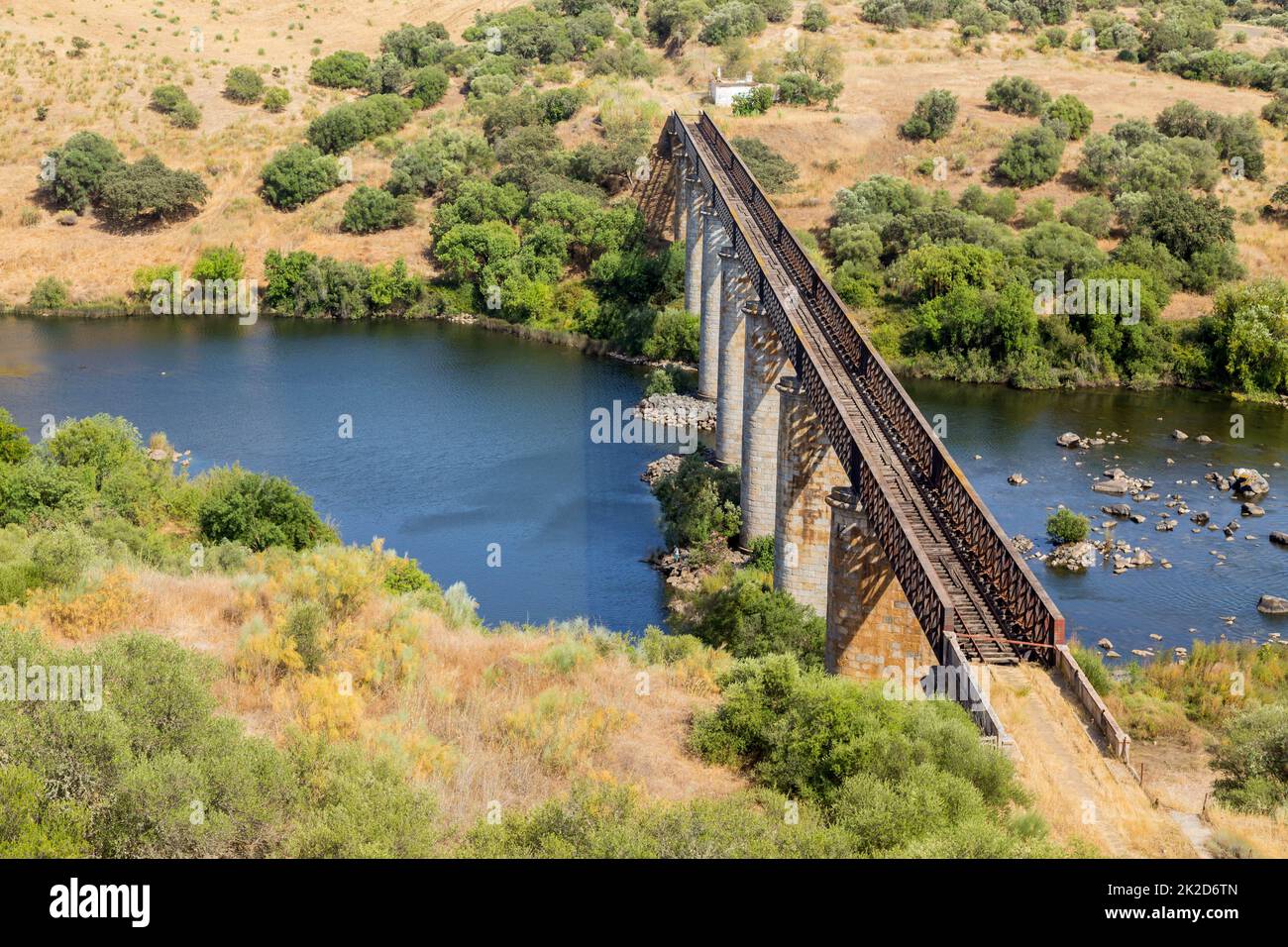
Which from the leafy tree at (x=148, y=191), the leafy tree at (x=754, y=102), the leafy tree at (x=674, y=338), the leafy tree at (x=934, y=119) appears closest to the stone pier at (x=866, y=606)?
the leafy tree at (x=674, y=338)

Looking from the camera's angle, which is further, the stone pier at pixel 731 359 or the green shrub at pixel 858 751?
the stone pier at pixel 731 359

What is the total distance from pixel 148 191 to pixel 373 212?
1259cm

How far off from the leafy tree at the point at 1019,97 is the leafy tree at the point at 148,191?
154ft

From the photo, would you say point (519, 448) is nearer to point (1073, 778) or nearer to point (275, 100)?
point (1073, 778)

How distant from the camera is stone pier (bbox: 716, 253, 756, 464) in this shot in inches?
1727

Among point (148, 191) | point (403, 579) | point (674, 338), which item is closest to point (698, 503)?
point (403, 579)

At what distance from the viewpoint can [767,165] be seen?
242 ft

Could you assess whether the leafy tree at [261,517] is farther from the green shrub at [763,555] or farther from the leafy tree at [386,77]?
the leafy tree at [386,77]

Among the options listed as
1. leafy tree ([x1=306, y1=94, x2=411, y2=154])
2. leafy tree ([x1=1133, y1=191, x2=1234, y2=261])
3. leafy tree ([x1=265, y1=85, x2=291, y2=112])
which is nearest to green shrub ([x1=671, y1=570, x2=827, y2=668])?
leafy tree ([x1=1133, y1=191, x2=1234, y2=261])

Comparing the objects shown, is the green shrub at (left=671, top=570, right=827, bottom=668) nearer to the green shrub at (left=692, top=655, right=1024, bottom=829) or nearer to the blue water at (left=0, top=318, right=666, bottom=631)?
the blue water at (left=0, top=318, right=666, bottom=631)

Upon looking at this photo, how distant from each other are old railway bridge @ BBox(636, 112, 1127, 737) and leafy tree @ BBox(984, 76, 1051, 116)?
3490 cm

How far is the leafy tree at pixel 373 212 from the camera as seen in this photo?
7694 centimetres

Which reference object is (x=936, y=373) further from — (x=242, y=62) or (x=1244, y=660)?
(x=242, y=62)
